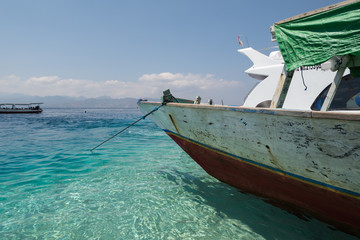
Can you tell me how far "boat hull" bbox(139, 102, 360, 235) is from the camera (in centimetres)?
228

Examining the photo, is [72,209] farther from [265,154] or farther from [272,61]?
[272,61]

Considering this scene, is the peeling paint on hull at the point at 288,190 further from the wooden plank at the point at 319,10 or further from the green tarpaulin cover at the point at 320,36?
the wooden plank at the point at 319,10

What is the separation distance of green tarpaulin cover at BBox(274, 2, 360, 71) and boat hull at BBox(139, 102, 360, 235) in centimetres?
99

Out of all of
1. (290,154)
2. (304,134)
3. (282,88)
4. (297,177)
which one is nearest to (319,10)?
(282,88)

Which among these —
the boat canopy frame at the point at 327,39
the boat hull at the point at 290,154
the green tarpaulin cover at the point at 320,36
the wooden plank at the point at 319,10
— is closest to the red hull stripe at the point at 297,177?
the boat hull at the point at 290,154

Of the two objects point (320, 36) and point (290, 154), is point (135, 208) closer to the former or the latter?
point (290, 154)

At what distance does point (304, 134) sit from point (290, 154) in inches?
17.1

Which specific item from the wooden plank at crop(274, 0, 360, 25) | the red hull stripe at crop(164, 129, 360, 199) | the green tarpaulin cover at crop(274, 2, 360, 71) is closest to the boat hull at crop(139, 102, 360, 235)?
the red hull stripe at crop(164, 129, 360, 199)

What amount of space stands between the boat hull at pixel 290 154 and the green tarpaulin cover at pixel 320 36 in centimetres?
99

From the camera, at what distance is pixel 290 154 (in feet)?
9.12

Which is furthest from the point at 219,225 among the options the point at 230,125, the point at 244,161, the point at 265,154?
the point at 230,125

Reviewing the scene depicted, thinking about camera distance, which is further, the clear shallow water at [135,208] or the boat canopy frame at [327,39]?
the clear shallow water at [135,208]

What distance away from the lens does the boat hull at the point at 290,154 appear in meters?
2.28

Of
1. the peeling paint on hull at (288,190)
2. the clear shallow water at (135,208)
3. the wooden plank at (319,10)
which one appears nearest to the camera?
the wooden plank at (319,10)
